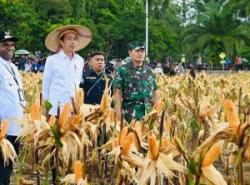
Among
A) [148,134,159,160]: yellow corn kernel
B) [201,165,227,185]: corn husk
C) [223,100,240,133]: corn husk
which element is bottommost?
[201,165,227,185]: corn husk

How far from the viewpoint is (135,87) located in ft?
20.6

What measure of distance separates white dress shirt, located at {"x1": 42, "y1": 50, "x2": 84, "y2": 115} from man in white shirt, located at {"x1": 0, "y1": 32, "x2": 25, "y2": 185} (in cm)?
64

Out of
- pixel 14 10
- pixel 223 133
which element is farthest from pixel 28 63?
pixel 223 133

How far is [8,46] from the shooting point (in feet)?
17.9

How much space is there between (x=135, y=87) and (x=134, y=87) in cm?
1

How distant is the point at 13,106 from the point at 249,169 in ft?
11.6

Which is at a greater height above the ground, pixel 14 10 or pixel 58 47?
pixel 14 10

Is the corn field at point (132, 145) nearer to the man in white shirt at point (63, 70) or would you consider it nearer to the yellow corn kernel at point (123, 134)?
the yellow corn kernel at point (123, 134)

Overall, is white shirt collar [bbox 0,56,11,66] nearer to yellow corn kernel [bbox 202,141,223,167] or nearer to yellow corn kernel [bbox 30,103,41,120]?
yellow corn kernel [bbox 30,103,41,120]

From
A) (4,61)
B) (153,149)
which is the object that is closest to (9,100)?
(4,61)

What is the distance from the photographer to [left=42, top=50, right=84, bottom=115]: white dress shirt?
6090 millimetres

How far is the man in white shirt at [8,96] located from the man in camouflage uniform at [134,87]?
1.07m

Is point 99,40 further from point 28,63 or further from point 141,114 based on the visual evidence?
point 141,114

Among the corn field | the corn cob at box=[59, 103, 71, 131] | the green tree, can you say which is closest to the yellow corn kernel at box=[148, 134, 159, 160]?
the corn field
